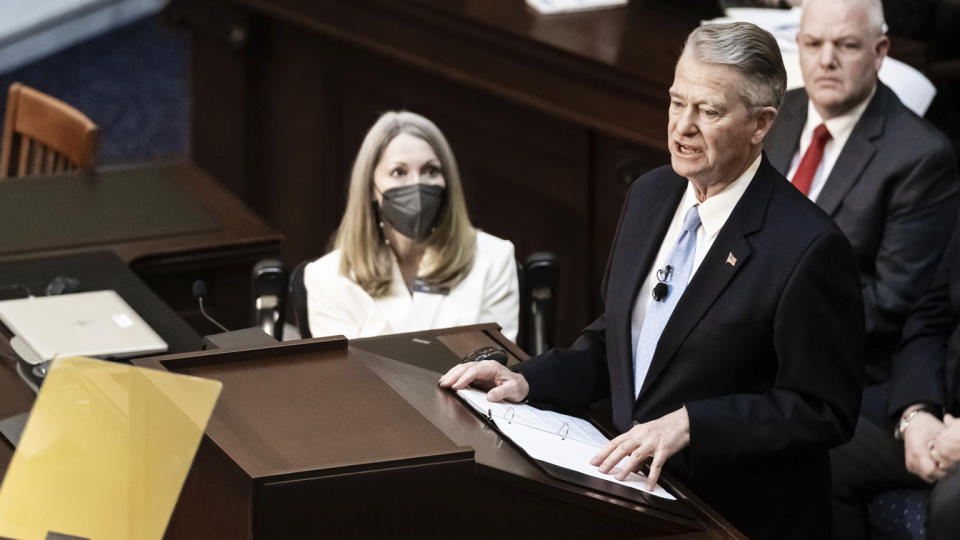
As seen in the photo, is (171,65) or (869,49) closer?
(869,49)

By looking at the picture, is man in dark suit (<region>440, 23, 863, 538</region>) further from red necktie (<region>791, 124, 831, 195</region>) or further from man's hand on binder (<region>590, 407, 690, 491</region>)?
red necktie (<region>791, 124, 831, 195</region>)

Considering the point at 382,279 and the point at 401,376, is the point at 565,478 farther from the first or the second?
the point at 382,279

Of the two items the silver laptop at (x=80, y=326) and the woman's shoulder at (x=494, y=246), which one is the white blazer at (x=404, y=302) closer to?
the woman's shoulder at (x=494, y=246)

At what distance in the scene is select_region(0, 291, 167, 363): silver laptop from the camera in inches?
136

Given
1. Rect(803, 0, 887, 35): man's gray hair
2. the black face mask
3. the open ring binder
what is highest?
Rect(803, 0, 887, 35): man's gray hair

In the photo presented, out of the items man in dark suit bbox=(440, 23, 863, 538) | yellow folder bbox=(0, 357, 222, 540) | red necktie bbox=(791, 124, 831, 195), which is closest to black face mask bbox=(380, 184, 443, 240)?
red necktie bbox=(791, 124, 831, 195)

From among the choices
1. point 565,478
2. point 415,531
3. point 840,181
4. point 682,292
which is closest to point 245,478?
point 415,531

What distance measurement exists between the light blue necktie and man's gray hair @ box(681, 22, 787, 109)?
24cm

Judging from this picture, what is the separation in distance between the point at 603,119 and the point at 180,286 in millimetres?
1403

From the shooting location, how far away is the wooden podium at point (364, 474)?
2199 mm

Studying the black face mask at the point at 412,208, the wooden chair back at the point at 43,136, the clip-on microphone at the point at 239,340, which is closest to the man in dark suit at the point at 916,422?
the black face mask at the point at 412,208

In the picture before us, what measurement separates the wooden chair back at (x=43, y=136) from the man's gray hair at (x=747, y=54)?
102 inches

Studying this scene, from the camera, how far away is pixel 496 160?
5.54 meters

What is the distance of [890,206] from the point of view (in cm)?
377
